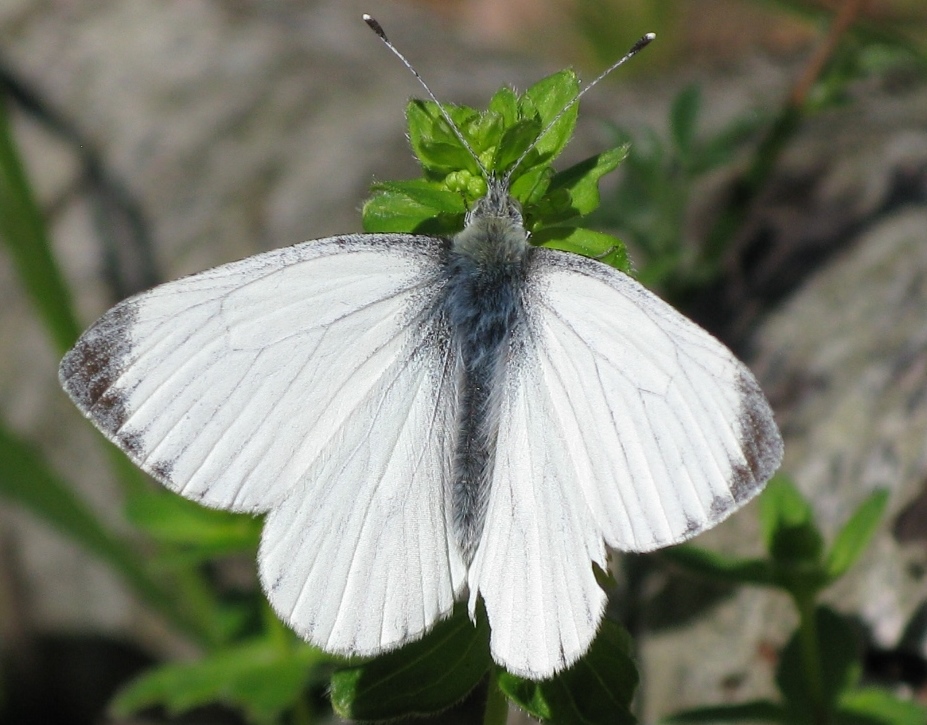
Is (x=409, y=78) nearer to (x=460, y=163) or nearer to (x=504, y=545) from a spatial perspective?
(x=460, y=163)

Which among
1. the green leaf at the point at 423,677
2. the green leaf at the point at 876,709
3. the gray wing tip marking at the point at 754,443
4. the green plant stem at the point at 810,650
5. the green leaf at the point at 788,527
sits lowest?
the green leaf at the point at 876,709

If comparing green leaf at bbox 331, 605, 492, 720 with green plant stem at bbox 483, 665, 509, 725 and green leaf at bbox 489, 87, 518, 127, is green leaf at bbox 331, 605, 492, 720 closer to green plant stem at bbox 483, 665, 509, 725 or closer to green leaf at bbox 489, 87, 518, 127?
green plant stem at bbox 483, 665, 509, 725

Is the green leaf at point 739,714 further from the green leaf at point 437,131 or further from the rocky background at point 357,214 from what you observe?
the green leaf at point 437,131

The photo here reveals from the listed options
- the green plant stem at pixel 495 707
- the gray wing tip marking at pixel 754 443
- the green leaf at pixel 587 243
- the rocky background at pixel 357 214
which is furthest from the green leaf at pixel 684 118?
the green plant stem at pixel 495 707

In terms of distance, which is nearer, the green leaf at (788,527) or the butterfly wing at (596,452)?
the butterfly wing at (596,452)

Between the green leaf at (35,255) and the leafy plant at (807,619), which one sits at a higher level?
the green leaf at (35,255)

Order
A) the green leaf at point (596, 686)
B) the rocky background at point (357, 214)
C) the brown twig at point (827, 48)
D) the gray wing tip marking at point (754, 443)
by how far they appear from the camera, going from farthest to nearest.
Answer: the brown twig at point (827, 48), the rocky background at point (357, 214), the green leaf at point (596, 686), the gray wing tip marking at point (754, 443)

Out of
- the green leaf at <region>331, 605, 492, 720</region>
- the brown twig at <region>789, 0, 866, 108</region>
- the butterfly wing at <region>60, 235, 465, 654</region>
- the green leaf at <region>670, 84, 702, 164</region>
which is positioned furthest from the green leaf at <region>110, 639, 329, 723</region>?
the brown twig at <region>789, 0, 866, 108</region>

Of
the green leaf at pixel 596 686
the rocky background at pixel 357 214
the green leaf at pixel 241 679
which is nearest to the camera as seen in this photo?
the green leaf at pixel 596 686
